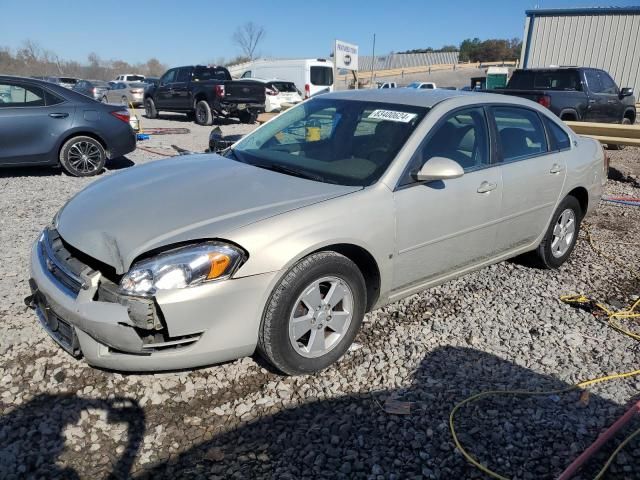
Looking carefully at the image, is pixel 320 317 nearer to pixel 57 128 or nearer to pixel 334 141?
pixel 334 141

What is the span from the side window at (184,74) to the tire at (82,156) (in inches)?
382

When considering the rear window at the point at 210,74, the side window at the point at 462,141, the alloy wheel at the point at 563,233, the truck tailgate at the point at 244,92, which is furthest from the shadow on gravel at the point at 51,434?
the rear window at the point at 210,74

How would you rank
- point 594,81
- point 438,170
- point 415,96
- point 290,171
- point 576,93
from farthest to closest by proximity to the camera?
point 594,81 → point 576,93 → point 415,96 → point 290,171 → point 438,170

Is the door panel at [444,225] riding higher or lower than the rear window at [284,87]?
Answer: lower

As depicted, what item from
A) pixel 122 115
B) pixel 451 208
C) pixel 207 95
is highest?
pixel 207 95

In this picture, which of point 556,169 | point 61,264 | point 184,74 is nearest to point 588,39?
point 184,74

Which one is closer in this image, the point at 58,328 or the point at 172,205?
the point at 58,328

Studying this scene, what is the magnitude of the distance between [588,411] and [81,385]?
9.23 feet

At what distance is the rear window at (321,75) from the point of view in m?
24.1

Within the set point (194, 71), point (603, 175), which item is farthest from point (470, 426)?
point (194, 71)

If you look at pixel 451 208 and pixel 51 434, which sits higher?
pixel 451 208

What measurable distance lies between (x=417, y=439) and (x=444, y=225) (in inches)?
57.6

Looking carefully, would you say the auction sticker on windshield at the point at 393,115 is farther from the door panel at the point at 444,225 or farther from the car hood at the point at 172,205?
the car hood at the point at 172,205

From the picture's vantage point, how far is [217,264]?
2.43 meters
